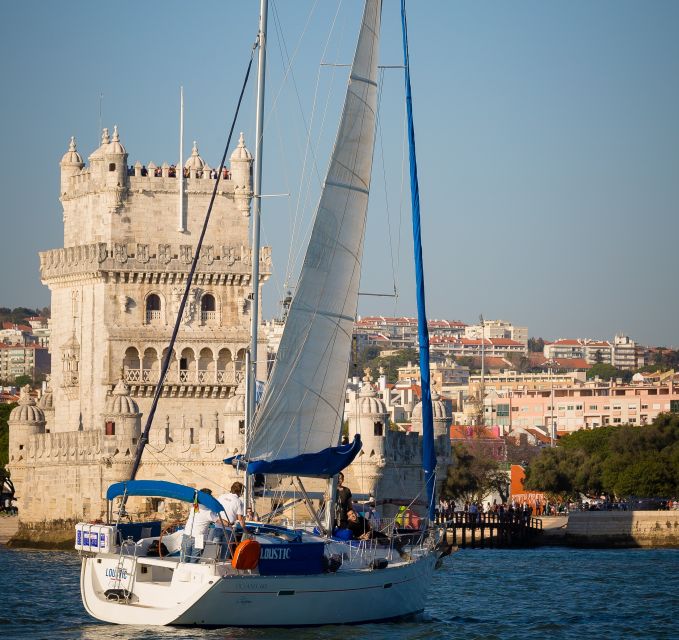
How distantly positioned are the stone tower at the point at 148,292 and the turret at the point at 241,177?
0.04 metres

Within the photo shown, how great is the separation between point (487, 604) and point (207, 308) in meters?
32.2

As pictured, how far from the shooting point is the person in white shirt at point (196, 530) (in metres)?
40.3

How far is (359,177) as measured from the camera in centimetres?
4478

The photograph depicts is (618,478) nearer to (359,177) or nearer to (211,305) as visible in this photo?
(211,305)

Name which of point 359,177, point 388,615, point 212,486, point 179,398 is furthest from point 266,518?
point 179,398

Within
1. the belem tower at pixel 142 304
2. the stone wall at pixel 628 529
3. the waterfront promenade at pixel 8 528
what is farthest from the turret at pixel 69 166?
the stone wall at pixel 628 529

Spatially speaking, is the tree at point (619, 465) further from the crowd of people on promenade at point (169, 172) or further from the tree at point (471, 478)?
the crowd of people on promenade at point (169, 172)

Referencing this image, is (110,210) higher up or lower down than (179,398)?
higher up

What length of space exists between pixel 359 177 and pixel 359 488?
30575 mm

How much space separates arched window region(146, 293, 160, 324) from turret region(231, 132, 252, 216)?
17.1 ft

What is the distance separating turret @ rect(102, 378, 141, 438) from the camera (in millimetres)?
72562

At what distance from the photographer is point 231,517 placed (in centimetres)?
4125

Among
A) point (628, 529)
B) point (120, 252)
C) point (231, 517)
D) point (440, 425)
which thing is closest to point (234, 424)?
point (440, 425)

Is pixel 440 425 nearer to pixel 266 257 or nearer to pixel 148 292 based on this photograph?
pixel 266 257
